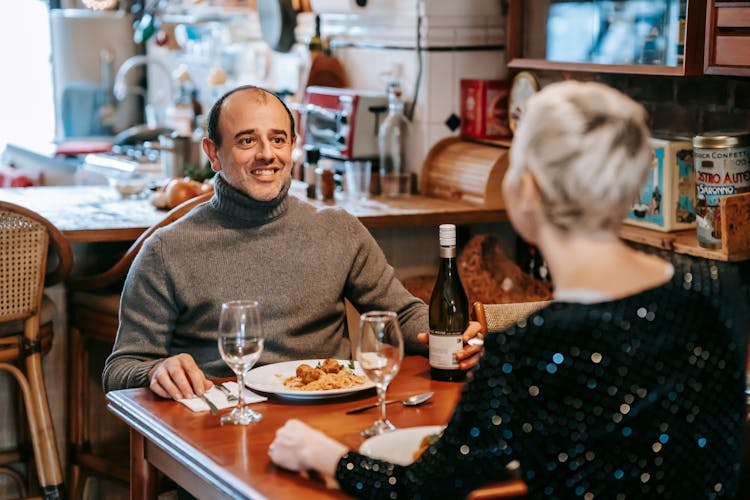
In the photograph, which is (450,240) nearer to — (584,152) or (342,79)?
(584,152)

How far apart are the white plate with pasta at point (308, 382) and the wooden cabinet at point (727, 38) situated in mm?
1205

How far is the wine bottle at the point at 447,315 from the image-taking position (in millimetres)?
2117

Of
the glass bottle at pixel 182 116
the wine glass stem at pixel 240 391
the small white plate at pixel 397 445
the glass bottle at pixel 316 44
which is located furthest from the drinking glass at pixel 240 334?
the glass bottle at pixel 182 116

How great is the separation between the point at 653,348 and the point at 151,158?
4288mm

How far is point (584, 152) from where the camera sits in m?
1.34

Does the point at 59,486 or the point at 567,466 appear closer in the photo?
the point at 567,466

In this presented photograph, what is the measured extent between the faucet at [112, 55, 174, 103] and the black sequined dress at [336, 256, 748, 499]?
215 inches

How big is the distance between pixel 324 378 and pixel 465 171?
1881mm

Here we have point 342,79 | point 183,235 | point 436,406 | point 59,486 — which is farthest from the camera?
point 342,79

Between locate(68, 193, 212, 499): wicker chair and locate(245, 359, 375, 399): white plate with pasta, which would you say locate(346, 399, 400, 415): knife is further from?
locate(68, 193, 212, 499): wicker chair

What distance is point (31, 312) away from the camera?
3133 mm

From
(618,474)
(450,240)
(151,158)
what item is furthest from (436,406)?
(151,158)

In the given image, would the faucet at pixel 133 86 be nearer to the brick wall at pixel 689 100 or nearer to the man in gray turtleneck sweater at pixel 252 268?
the brick wall at pixel 689 100

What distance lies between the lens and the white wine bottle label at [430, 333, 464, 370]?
2.12m
